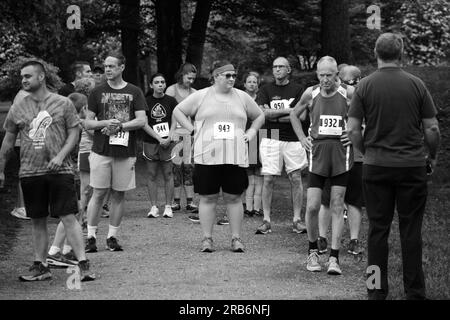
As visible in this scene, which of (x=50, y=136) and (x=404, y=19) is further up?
(x=404, y=19)

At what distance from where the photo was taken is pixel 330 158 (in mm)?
9992

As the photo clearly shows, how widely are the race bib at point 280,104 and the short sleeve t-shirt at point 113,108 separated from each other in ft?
7.99

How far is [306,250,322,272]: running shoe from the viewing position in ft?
32.2

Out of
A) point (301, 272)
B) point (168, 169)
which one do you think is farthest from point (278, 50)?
point (301, 272)

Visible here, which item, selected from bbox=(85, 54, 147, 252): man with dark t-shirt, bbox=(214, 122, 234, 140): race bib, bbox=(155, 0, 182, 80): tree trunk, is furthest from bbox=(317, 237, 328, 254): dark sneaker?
bbox=(155, 0, 182, 80): tree trunk

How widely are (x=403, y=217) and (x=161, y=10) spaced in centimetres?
1889

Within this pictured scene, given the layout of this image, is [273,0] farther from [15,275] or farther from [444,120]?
[15,275]

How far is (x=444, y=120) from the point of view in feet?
79.8

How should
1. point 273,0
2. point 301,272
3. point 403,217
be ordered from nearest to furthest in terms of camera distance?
point 403,217
point 301,272
point 273,0

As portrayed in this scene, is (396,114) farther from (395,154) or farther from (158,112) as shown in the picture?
(158,112)

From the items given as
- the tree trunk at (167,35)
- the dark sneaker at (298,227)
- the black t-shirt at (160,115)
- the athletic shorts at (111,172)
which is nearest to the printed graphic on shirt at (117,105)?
the athletic shorts at (111,172)

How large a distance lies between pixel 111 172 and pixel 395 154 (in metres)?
4.14

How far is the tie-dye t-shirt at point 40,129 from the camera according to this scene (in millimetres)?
9172

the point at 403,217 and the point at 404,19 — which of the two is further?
the point at 404,19
